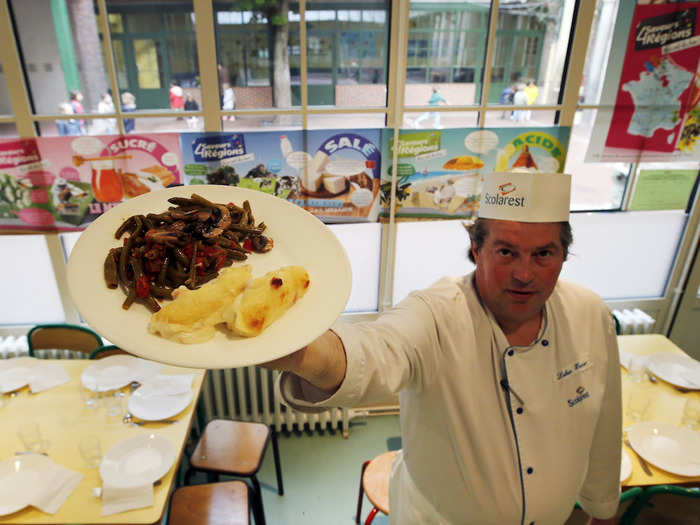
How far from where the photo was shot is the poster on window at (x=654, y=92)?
290cm

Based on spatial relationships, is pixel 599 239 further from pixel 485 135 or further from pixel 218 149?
pixel 218 149

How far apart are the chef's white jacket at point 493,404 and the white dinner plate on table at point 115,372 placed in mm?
1842

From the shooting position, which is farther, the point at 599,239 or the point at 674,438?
the point at 599,239

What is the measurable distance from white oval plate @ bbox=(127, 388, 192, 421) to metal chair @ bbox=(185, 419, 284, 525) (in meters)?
0.45

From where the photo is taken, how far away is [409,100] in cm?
296

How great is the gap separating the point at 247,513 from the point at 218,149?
7.20 ft

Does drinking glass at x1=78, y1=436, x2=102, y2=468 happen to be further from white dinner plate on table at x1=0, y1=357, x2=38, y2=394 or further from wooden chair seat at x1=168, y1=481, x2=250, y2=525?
white dinner plate on table at x1=0, y1=357, x2=38, y2=394

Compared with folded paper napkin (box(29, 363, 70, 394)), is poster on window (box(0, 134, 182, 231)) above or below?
above

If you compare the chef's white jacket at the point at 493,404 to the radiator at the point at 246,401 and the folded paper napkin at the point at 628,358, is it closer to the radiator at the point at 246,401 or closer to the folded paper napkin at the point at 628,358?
the folded paper napkin at the point at 628,358

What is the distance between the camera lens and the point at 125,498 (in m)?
1.82

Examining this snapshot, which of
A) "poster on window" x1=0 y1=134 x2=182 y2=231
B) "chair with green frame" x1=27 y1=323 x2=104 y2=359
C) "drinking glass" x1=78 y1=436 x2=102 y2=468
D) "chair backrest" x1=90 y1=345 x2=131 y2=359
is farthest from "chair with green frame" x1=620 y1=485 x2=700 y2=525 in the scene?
"chair with green frame" x1=27 y1=323 x2=104 y2=359

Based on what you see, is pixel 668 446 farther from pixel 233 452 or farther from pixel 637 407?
pixel 233 452

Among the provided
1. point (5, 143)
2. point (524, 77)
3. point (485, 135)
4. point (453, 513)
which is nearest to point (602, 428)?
point (453, 513)

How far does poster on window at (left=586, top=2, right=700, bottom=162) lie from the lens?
2.90 m
